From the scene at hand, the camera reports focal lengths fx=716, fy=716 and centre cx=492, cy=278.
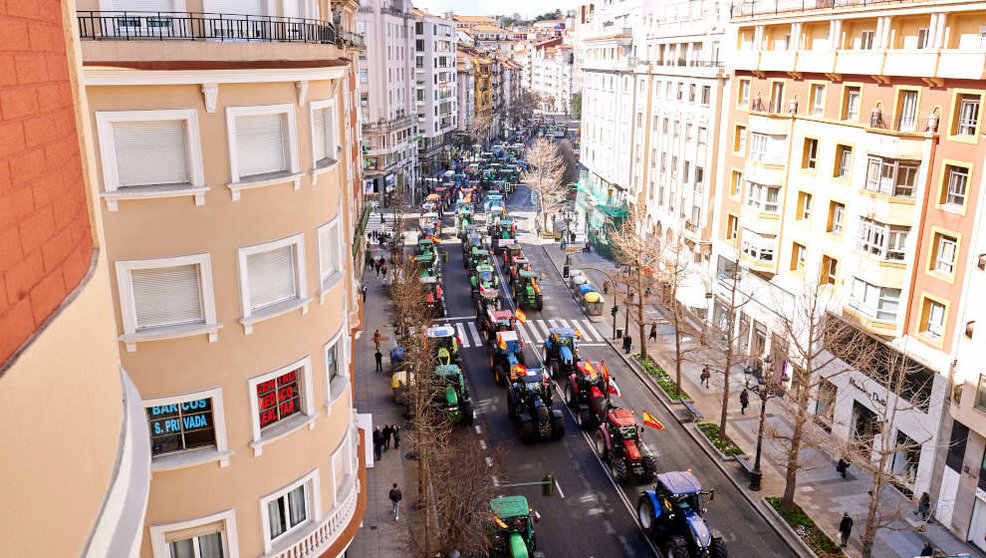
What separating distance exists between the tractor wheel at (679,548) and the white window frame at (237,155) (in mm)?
18189

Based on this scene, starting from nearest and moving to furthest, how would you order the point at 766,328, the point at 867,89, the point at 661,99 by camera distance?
the point at 867,89, the point at 766,328, the point at 661,99

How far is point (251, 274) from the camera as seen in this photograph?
47.4 ft

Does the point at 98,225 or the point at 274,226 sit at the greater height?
the point at 98,225

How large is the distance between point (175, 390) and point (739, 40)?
Answer: 42809 mm

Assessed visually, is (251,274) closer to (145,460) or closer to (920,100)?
(145,460)

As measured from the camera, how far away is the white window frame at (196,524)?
1408 cm

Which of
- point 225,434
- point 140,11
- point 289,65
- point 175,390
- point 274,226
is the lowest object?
point 225,434

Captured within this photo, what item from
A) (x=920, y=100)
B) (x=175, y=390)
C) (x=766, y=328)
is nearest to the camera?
(x=175, y=390)

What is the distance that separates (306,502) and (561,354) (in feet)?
90.9

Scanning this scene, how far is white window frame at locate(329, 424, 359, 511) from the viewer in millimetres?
17578

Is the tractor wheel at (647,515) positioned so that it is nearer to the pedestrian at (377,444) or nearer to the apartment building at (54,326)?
the pedestrian at (377,444)

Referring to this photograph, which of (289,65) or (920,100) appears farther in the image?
(920,100)

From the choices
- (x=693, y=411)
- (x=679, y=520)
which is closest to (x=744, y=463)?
(x=693, y=411)

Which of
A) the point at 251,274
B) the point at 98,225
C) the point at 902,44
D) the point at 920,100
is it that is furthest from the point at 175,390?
the point at 902,44
